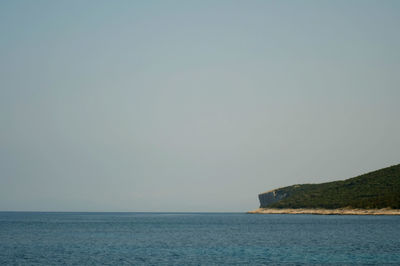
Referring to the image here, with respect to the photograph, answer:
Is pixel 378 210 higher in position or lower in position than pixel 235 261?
higher

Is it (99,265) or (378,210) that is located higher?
(378,210)

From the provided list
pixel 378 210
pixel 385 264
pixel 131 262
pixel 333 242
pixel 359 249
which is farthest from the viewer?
pixel 378 210

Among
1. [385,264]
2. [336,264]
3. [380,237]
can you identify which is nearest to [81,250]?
[336,264]

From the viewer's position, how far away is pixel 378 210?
189m

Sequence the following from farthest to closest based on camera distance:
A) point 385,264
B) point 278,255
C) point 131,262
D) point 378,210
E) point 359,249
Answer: point 378,210 → point 359,249 → point 278,255 → point 131,262 → point 385,264

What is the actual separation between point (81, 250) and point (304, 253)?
31250mm

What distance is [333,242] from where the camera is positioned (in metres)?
82.5

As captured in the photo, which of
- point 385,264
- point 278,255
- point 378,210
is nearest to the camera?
point 385,264

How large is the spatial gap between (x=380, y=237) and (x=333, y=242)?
36.8 feet

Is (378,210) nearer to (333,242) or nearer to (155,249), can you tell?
(333,242)

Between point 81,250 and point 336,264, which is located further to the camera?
point 81,250

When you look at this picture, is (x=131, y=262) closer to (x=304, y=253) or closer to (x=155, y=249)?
(x=155, y=249)

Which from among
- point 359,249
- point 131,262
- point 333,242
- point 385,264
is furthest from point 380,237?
point 131,262

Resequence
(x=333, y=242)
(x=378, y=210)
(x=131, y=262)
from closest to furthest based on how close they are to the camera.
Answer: (x=131, y=262), (x=333, y=242), (x=378, y=210)
